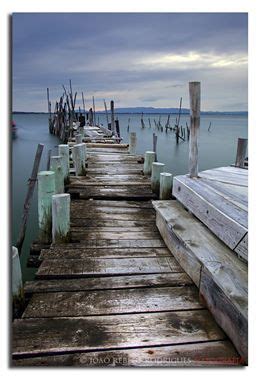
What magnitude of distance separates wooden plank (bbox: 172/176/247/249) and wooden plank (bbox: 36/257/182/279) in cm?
54

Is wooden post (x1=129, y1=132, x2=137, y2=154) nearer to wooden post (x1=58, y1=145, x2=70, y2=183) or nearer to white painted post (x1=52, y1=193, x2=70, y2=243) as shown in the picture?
wooden post (x1=58, y1=145, x2=70, y2=183)

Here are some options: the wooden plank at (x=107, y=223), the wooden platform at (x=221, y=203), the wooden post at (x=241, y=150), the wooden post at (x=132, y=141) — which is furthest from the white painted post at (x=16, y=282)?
the wooden post at (x=132, y=141)

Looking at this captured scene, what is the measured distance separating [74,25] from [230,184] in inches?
83.1

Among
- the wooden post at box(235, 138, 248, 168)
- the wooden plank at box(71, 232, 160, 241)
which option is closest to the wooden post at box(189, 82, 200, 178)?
the wooden plank at box(71, 232, 160, 241)

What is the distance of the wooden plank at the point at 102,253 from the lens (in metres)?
3.00

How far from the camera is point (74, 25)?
2021 mm

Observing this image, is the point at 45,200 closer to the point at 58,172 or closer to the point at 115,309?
the point at 58,172

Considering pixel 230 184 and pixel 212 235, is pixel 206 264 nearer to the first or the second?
pixel 212 235

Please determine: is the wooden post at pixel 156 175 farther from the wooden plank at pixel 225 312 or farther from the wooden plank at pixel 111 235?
the wooden plank at pixel 225 312

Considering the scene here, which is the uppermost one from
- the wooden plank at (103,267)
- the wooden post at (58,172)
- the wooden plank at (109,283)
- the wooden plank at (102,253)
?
the wooden post at (58,172)

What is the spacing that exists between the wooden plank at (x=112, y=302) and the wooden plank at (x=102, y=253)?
0.59 meters

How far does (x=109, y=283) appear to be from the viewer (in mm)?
2547
